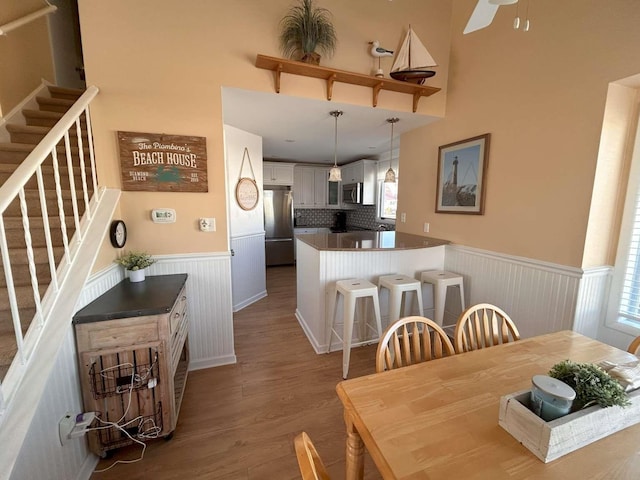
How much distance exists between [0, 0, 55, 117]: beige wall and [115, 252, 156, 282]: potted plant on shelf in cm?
174

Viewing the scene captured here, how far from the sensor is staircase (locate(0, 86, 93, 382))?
4.23 ft

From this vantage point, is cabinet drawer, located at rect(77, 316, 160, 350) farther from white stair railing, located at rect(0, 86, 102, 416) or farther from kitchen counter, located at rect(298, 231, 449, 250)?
kitchen counter, located at rect(298, 231, 449, 250)

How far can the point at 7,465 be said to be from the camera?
828mm

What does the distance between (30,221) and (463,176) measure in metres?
3.44

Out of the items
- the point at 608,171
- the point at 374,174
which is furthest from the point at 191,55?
the point at 374,174

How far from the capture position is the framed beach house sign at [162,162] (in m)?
1.92

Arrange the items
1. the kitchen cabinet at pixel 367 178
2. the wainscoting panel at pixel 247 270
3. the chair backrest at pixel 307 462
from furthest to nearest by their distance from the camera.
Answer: the kitchen cabinet at pixel 367 178 → the wainscoting panel at pixel 247 270 → the chair backrest at pixel 307 462

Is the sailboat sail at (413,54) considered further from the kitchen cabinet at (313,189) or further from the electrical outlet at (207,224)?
the kitchen cabinet at (313,189)

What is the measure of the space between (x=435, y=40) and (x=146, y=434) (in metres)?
3.91

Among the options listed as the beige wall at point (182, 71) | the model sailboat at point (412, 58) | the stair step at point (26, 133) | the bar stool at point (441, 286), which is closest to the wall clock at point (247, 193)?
the beige wall at point (182, 71)

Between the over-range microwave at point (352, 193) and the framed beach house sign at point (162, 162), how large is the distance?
12.0 ft

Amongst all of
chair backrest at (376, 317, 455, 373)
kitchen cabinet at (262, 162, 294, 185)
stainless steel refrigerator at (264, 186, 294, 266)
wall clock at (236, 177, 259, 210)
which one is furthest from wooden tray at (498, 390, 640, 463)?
kitchen cabinet at (262, 162, 294, 185)

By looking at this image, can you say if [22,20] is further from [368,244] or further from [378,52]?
[368,244]

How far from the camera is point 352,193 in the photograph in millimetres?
5547
